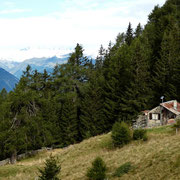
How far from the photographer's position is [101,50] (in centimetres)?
9094

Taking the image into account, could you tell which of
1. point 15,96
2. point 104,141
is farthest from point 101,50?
point 104,141

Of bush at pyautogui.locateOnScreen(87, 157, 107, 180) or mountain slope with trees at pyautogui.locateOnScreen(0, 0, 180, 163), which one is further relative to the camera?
mountain slope with trees at pyautogui.locateOnScreen(0, 0, 180, 163)

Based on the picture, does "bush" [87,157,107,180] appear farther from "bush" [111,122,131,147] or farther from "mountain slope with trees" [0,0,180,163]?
"mountain slope with trees" [0,0,180,163]

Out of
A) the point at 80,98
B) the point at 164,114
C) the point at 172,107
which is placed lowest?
the point at 164,114

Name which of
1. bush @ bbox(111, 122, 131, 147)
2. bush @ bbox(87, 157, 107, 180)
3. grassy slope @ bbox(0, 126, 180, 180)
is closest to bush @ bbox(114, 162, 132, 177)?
grassy slope @ bbox(0, 126, 180, 180)

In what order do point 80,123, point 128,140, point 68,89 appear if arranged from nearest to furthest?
point 128,140 → point 80,123 → point 68,89

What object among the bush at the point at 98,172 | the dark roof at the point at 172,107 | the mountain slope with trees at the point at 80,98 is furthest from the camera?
the mountain slope with trees at the point at 80,98

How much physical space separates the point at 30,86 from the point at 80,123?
1524cm

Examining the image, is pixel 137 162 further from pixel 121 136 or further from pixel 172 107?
pixel 172 107

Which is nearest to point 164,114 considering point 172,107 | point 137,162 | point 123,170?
point 172,107

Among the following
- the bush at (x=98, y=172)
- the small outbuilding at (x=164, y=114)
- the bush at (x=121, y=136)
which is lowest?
the bush at (x=98, y=172)

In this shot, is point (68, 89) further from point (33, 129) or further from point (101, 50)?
point (101, 50)

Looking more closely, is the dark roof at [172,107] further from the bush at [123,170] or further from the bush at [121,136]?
the bush at [123,170]

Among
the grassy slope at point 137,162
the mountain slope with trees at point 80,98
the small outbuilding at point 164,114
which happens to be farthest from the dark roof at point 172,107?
the grassy slope at point 137,162
